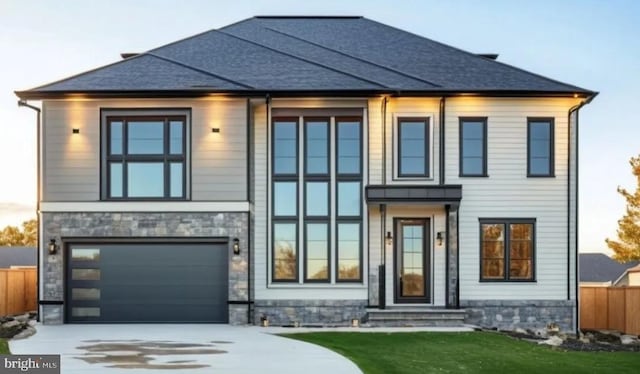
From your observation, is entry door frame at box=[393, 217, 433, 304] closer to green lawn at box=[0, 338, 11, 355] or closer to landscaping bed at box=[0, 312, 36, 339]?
landscaping bed at box=[0, 312, 36, 339]

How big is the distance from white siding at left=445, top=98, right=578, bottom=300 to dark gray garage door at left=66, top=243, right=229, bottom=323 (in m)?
6.20

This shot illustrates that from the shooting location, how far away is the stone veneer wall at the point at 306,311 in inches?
746

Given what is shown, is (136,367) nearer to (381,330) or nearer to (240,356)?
(240,356)

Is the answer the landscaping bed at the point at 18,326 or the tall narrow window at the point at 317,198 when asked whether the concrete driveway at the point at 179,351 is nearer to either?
the landscaping bed at the point at 18,326

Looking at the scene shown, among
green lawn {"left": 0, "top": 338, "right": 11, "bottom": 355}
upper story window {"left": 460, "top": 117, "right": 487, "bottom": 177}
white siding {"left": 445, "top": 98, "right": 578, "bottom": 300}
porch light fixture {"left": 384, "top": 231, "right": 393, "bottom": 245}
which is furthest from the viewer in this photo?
upper story window {"left": 460, "top": 117, "right": 487, "bottom": 177}

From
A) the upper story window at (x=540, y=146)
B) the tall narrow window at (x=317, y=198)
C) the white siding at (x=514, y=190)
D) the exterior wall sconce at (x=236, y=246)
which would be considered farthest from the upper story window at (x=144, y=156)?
the upper story window at (x=540, y=146)

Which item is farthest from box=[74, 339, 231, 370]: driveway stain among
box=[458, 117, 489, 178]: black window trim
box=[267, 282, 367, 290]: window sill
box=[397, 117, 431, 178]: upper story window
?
box=[458, 117, 489, 178]: black window trim

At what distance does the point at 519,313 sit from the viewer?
758 inches

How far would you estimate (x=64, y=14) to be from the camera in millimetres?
20203

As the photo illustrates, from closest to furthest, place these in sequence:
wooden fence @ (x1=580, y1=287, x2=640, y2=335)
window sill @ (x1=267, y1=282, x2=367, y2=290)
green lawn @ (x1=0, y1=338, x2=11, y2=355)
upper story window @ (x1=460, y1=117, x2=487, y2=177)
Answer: green lawn @ (x1=0, y1=338, x2=11, y2=355), window sill @ (x1=267, y1=282, x2=367, y2=290), upper story window @ (x1=460, y1=117, x2=487, y2=177), wooden fence @ (x1=580, y1=287, x2=640, y2=335)

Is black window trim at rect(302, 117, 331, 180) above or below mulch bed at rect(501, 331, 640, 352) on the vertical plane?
above

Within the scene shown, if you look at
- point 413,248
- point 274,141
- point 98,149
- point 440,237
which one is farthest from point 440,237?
point 98,149

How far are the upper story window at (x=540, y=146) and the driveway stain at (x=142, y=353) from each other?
994 cm

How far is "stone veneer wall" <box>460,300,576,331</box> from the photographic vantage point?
19.2m
